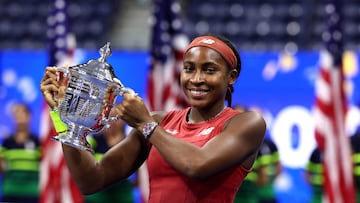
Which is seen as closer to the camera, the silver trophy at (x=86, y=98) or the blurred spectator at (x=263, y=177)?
the silver trophy at (x=86, y=98)

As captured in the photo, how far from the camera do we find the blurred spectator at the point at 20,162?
844 centimetres

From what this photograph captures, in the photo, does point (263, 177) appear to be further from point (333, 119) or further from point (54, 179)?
point (54, 179)

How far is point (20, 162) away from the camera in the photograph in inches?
334

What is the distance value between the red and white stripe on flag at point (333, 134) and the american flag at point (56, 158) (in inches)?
89.4

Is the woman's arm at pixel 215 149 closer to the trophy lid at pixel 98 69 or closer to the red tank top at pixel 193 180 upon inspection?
the red tank top at pixel 193 180

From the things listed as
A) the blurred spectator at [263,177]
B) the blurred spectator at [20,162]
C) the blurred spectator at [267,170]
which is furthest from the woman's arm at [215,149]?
the blurred spectator at [20,162]

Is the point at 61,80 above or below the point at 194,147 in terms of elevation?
above

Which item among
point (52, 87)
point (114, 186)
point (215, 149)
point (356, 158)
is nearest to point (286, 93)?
point (356, 158)

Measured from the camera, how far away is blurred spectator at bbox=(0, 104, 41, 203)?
27.7 feet

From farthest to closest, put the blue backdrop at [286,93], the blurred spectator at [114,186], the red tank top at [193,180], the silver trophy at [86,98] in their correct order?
the blue backdrop at [286,93], the blurred spectator at [114,186], the red tank top at [193,180], the silver trophy at [86,98]

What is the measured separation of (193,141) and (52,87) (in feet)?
1.80

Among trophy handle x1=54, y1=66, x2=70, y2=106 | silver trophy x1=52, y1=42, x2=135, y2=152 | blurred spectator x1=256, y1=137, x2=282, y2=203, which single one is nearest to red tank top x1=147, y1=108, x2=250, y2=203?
silver trophy x1=52, y1=42, x2=135, y2=152

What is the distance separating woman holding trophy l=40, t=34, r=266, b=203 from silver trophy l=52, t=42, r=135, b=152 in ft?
0.13

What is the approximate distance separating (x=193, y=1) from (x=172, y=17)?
5.91 m
